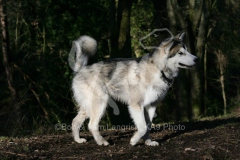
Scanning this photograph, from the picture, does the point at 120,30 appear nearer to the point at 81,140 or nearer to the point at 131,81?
the point at 131,81

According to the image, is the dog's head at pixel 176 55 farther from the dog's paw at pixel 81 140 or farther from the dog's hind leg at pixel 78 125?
Answer: the dog's paw at pixel 81 140

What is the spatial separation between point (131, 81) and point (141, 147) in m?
1.20

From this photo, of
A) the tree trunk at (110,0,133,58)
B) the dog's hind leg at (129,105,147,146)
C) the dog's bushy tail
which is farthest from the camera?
the tree trunk at (110,0,133,58)

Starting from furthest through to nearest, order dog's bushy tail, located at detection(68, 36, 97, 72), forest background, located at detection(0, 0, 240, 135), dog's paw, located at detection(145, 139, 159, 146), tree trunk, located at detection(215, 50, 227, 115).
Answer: tree trunk, located at detection(215, 50, 227, 115)
forest background, located at detection(0, 0, 240, 135)
dog's bushy tail, located at detection(68, 36, 97, 72)
dog's paw, located at detection(145, 139, 159, 146)

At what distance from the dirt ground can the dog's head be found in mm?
1333

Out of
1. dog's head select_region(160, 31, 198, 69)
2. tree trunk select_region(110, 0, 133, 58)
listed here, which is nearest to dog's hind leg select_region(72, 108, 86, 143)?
dog's head select_region(160, 31, 198, 69)

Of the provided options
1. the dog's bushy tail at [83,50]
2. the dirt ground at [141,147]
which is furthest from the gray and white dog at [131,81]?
the dirt ground at [141,147]

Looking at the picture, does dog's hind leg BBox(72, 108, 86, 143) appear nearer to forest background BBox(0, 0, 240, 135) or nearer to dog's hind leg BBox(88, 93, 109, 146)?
dog's hind leg BBox(88, 93, 109, 146)

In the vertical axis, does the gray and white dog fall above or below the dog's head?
below

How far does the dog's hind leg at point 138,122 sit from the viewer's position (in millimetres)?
7027

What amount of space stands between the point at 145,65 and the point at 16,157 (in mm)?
2713

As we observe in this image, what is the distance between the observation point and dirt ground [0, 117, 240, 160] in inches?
245

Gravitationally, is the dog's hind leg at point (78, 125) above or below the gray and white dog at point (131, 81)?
below

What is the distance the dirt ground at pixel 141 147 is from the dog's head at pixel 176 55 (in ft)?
4.37
